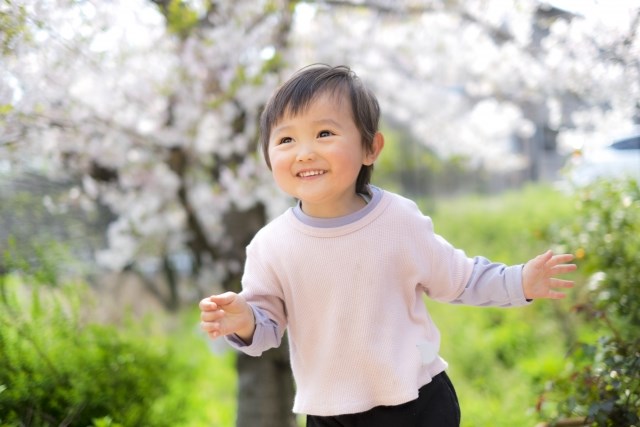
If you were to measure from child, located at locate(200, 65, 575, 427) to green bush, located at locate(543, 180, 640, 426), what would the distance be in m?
0.50

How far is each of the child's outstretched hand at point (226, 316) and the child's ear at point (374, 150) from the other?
0.47m

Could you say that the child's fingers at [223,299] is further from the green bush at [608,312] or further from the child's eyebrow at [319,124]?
the green bush at [608,312]

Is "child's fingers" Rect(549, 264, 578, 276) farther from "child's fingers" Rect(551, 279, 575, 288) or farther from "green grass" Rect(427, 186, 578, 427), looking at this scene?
"green grass" Rect(427, 186, 578, 427)

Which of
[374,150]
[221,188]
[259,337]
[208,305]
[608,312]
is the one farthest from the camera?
[221,188]

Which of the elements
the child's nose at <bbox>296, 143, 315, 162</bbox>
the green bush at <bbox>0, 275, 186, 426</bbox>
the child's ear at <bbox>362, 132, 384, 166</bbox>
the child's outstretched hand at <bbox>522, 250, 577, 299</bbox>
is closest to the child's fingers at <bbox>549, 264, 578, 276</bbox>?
the child's outstretched hand at <bbox>522, 250, 577, 299</bbox>

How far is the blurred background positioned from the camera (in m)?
2.40

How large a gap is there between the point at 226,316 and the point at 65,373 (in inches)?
43.9

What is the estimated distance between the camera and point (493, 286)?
1764 millimetres

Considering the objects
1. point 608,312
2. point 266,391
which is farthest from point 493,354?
point 608,312

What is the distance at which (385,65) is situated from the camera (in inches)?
249

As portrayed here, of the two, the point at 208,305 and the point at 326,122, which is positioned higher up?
the point at 326,122

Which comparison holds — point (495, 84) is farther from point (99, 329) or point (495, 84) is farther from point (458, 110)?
point (99, 329)

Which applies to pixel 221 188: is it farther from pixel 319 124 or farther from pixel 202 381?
pixel 319 124

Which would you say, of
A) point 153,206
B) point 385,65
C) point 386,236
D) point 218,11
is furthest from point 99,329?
point 385,65
